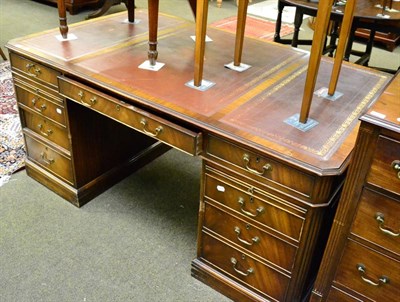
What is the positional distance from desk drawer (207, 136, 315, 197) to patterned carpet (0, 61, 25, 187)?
1.47m

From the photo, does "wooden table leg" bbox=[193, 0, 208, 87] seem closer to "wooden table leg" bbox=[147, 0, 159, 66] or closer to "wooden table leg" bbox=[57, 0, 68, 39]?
"wooden table leg" bbox=[147, 0, 159, 66]

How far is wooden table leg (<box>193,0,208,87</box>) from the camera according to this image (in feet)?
5.01

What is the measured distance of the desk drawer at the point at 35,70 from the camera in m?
1.90

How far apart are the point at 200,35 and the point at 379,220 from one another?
0.90m

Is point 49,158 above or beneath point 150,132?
beneath

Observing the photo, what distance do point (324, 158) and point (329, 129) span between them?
0.20 meters

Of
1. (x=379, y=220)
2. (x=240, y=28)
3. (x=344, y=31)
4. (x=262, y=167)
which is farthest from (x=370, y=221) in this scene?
(x=240, y=28)

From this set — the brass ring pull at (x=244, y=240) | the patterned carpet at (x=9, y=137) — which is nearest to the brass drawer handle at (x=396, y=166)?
the brass ring pull at (x=244, y=240)

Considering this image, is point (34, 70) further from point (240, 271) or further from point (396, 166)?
point (396, 166)

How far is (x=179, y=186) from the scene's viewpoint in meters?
2.40

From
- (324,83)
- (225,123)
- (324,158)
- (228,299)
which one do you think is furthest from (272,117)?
(228,299)

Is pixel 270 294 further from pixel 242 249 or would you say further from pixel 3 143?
pixel 3 143

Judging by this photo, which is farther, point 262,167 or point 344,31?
point 344,31

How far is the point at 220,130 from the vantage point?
142 centimetres
